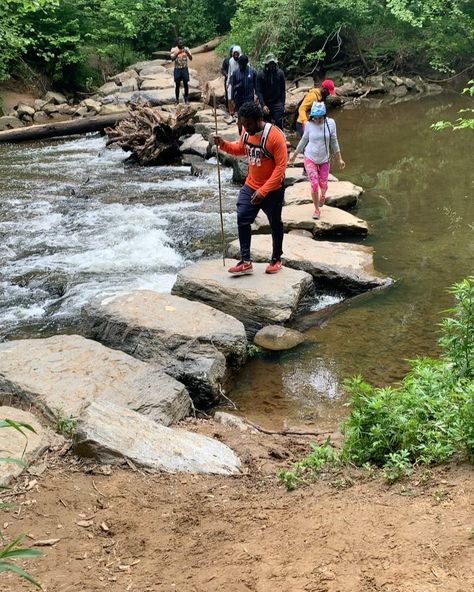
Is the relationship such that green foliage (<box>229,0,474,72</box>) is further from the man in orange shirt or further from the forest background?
the man in orange shirt

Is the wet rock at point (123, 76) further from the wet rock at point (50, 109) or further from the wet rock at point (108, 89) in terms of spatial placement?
the wet rock at point (50, 109)

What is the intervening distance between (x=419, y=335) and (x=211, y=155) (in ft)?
26.3

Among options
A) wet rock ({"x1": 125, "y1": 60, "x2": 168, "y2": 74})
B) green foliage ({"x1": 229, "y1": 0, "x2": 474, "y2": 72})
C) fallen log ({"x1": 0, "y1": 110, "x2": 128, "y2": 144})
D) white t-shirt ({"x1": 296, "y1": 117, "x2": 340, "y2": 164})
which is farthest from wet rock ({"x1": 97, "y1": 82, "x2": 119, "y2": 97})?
white t-shirt ({"x1": 296, "y1": 117, "x2": 340, "y2": 164})

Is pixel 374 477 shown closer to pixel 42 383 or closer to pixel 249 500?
pixel 249 500

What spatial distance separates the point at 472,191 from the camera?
36.1 ft

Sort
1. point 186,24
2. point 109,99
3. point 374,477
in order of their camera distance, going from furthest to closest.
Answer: point 186,24 < point 109,99 < point 374,477

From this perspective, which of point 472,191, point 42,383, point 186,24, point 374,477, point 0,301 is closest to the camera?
point 374,477

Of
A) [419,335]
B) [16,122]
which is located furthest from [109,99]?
[419,335]

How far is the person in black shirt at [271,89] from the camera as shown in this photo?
35.2 ft

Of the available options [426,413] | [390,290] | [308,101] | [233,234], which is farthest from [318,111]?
[426,413]

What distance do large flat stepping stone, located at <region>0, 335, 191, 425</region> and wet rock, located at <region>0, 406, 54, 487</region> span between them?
0.29 metres

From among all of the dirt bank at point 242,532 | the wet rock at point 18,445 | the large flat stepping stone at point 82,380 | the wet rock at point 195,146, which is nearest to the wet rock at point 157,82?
the wet rock at point 195,146

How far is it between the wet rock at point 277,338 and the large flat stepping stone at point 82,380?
141 centimetres

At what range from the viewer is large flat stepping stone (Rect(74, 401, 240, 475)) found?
148 inches
